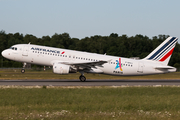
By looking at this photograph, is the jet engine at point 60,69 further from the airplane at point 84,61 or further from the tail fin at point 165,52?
the tail fin at point 165,52

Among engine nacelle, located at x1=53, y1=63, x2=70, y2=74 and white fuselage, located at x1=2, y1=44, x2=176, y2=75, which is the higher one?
white fuselage, located at x1=2, y1=44, x2=176, y2=75

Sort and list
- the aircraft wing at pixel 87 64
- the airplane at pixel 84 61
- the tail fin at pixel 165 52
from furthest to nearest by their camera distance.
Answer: the tail fin at pixel 165 52 < the airplane at pixel 84 61 < the aircraft wing at pixel 87 64

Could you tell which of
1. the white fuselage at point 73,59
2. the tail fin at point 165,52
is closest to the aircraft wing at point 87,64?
the white fuselage at point 73,59

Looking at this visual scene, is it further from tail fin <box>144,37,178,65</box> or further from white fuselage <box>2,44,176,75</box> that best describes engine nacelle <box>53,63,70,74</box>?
tail fin <box>144,37,178,65</box>

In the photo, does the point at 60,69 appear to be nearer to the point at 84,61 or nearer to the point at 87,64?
the point at 87,64

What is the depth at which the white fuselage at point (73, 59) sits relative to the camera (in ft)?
112

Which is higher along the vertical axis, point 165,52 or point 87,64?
point 165,52

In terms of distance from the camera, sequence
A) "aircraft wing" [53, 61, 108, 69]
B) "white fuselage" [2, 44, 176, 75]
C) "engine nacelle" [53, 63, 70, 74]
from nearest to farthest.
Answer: "engine nacelle" [53, 63, 70, 74]
"aircraft wing" [53, 61, 108, 69]
"white fuselage" [2, 44, 176, 75]

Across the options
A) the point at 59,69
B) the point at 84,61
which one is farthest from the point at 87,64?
the point at 59,69

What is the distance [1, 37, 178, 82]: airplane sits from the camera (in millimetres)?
33594

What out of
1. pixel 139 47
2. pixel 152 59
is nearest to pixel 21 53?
pixel 152 59

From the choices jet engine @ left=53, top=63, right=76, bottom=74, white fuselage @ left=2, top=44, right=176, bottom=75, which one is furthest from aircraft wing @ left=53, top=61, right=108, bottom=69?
jet engine @ left=53, top=63, right=76, bottom=74

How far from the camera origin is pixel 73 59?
34562 mm

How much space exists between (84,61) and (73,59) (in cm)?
157
